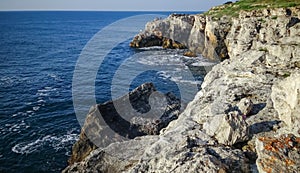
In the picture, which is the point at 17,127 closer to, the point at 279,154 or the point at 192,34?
the point at 279,154

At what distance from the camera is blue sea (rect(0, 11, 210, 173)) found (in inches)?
1095

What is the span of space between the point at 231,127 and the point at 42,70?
191 ft

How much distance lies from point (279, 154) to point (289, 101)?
4059 millimetres

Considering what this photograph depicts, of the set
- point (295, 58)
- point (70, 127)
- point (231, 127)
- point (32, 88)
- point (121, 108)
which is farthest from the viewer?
point (32, 88)

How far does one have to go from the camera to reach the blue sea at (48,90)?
27.8m

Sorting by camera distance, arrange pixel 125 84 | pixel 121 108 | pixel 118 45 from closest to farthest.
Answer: pixel 121 108, pixel 125 84, pixel 118 45

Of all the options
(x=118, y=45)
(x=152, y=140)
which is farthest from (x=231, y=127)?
(x=118, y=45)

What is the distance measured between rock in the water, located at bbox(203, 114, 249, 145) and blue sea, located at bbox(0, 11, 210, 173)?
1832 centimetres

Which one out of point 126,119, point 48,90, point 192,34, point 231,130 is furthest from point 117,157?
point 192,34

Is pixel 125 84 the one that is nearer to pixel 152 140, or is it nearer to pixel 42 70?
pixel 42 70

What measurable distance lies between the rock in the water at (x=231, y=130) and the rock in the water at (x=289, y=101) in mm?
2004

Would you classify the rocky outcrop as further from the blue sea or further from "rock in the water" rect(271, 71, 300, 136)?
"rock in the water" rect(271, 71, 300, 136)

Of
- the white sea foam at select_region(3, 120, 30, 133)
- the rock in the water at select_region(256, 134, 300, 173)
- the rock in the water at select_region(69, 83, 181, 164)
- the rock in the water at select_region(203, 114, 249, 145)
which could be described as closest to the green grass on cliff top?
the rock in the water at select_region(69, 83, 181, 164)

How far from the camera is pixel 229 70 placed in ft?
68.0
